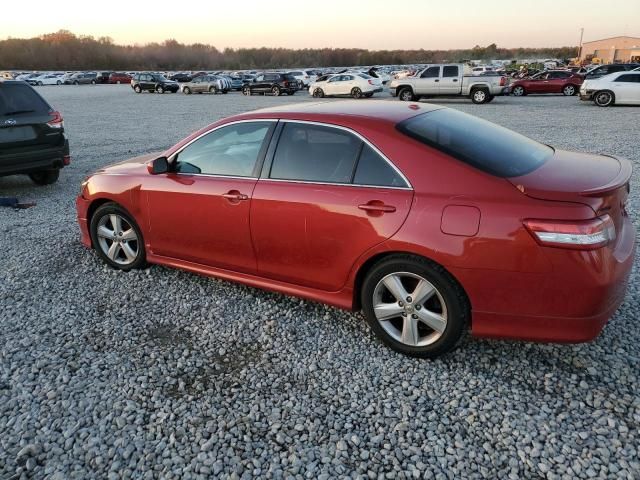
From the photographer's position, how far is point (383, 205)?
318 cm

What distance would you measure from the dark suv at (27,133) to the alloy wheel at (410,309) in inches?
258

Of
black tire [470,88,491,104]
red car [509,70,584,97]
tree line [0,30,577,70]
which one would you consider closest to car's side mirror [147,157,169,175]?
black tire [470,88,491,104]

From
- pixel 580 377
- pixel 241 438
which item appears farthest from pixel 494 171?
pixel 241 438

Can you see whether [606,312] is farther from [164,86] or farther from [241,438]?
[164,86]

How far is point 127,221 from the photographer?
477cm

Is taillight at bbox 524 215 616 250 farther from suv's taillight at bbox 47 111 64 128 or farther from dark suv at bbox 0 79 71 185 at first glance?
suv's taillight at bbox 47 111 64 128

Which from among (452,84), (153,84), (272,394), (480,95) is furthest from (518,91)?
(272,394)

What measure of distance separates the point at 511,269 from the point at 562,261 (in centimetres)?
26

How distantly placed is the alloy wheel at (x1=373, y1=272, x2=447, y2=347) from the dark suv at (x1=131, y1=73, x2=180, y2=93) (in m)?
40.3

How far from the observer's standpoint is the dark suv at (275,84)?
32.8m

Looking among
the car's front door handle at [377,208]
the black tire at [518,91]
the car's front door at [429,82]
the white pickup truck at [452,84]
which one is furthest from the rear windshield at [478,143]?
the black tire at [518,91]

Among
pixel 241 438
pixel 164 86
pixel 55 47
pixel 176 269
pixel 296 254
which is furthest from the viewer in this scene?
pixel 55 47

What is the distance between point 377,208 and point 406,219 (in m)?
0.21

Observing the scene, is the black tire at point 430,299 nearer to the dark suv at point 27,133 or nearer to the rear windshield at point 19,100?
the dark suv at point 27,133
